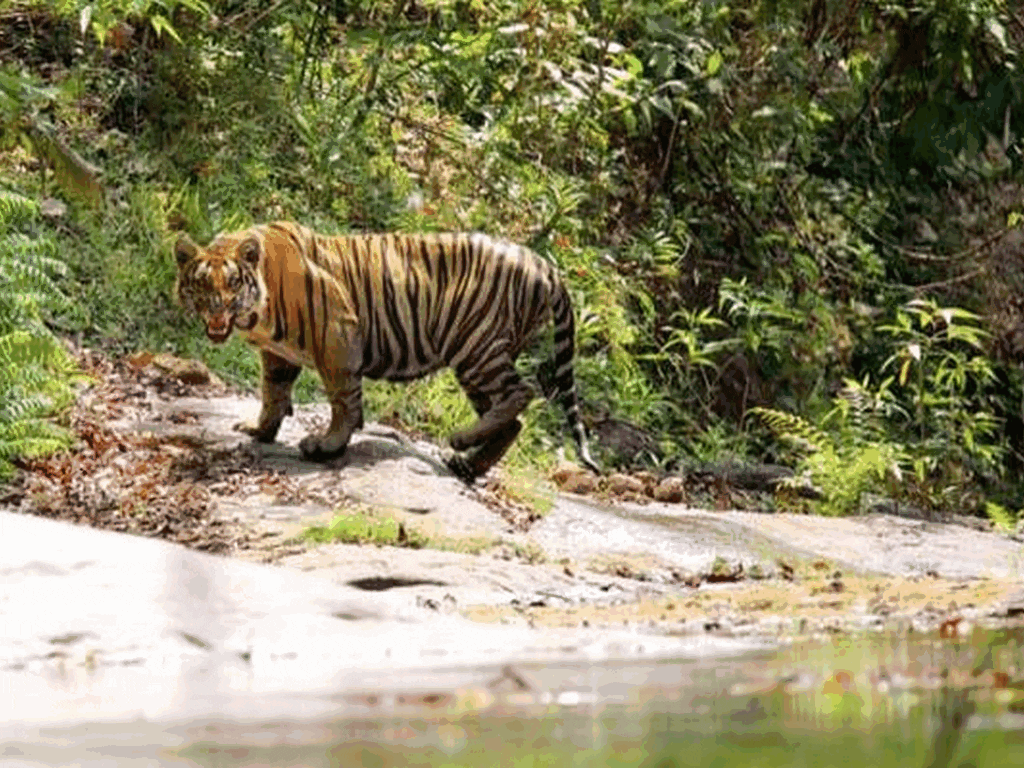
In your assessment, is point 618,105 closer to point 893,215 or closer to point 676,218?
point 676,218

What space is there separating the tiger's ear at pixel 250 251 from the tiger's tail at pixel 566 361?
5.48 feet

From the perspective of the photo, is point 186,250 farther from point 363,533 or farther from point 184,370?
point 363,533

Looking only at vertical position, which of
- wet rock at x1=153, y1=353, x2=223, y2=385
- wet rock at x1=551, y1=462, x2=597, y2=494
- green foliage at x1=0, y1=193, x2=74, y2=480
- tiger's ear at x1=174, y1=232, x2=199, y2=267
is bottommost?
wet rock at x1=551, y1=462, x2=597, y2=494

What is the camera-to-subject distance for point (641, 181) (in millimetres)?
18812

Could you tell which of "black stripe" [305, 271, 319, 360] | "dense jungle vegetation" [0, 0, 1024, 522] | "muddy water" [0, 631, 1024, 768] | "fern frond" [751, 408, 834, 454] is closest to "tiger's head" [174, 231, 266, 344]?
"black stripe" [305, 271, 319, 360]

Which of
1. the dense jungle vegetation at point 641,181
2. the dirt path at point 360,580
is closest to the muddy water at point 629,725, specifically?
the dirt path at point 360,580

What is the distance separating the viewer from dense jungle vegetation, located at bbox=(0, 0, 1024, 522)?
15.2 metres

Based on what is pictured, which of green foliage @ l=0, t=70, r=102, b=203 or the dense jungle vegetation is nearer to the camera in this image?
green foliage @ l=0, t=70, r=102, b=203

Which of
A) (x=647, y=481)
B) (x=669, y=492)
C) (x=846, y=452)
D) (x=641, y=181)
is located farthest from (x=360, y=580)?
(x=641, y=181)

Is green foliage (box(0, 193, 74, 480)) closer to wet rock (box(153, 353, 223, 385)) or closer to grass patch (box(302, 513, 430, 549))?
wet rock (box(153, 353, 223, 385))

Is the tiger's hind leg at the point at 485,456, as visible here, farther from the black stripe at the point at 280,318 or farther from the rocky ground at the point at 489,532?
the black stripe at the point at 280,318

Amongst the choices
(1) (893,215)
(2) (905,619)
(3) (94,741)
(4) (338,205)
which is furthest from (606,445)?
(3) (94,741)

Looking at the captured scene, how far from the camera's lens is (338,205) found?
16.3 meters

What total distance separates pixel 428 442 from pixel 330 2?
5.21 meters
